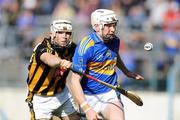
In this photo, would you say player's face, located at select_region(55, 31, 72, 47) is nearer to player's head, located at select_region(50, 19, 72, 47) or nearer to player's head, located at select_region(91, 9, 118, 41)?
player's head, located at select_region(50, 19, 72, 47)

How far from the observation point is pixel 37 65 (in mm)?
9266

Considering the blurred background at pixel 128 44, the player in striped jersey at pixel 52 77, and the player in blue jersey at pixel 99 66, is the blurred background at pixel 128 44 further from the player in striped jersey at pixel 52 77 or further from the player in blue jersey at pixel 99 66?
the player in blue jersey at pixel 99 66

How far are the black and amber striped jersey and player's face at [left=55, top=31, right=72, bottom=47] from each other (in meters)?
0.10

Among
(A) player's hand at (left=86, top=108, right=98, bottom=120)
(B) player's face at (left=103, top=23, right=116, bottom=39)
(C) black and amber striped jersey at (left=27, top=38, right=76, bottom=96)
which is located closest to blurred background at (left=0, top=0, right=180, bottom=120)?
(C) black and amber striped jersey at (left=27, top=38, right=76, bottom=96)

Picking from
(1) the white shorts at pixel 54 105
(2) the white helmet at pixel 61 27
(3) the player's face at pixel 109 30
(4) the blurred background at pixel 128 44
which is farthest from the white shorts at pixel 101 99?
(4) the blurred background at pixel 128 44

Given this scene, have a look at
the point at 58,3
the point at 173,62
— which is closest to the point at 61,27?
the point at 173,62

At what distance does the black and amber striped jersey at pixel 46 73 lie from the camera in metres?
9.18

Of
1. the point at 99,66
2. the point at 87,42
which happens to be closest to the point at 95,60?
the point at 99,66

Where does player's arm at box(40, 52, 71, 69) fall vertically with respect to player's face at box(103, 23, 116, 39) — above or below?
below

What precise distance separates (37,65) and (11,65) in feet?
14.7

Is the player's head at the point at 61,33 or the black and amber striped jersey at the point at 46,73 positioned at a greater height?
the player's head at the point at 61,33

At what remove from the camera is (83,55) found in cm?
869

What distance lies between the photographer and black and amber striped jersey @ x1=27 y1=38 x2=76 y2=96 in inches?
361

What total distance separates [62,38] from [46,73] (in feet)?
1.67
